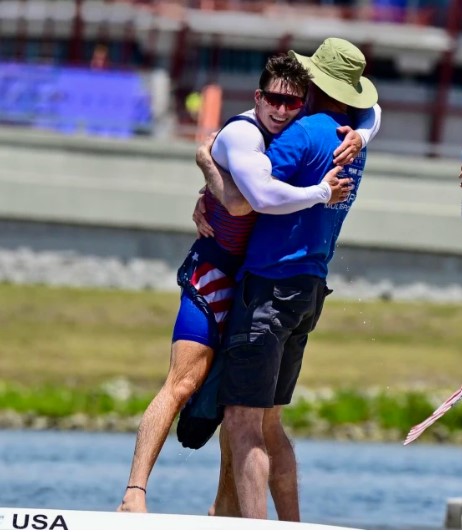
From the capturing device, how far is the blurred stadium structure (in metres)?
40.6

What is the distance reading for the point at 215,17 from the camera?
40.8 m

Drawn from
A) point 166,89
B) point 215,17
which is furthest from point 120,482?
point 215,17

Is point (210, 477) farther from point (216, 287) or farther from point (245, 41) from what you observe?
point (245, 41)

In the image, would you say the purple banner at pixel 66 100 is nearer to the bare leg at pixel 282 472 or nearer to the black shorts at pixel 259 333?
the bare leg at pixel 282 472

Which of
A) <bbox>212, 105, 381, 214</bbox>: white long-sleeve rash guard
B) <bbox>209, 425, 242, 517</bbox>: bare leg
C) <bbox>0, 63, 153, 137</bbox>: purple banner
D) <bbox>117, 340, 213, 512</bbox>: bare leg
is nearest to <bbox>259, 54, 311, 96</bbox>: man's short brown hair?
<bbox>212, 105, 381, 214</bbox>: white long-sleeve rash guard

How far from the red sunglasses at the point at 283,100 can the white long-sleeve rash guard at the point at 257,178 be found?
14 cm

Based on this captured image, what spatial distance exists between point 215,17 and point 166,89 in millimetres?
4518

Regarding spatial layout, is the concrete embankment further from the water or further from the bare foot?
the bare foot

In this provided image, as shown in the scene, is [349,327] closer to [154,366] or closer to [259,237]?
[154,366]

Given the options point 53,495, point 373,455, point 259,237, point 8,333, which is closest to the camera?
point 259,237

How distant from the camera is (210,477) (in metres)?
13.7

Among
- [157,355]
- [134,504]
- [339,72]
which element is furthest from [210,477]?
[157,355]

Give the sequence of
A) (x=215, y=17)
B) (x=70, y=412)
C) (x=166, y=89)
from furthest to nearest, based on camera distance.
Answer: (x=215, y=17) → (x=166, y=89) → (x=70, y=412)

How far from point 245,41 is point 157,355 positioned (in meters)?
19.4
